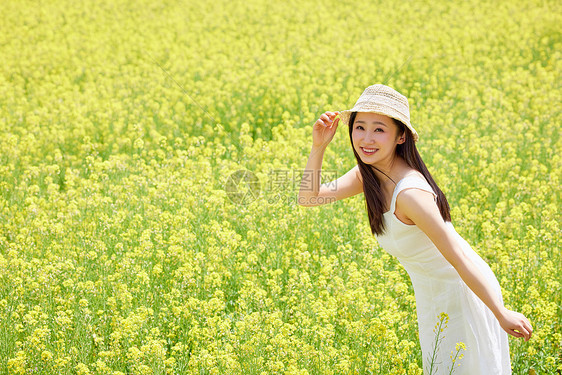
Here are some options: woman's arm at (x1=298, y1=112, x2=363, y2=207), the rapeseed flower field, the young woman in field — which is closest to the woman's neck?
the young woman in field

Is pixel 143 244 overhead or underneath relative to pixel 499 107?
underneath

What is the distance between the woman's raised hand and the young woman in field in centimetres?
15

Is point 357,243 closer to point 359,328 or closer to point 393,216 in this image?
point 359,328

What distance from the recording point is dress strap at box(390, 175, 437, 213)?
259cm

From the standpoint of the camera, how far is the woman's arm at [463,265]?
2414 millimetres

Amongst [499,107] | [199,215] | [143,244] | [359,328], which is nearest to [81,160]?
[199,215]

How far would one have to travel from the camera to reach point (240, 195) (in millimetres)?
5395

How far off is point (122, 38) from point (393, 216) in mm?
10353

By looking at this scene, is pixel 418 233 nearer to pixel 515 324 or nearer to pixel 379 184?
pixel 379 184

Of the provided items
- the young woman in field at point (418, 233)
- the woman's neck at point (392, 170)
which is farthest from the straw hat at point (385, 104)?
the woman's neck at point (392, 170)

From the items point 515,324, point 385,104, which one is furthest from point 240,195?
point 515,324

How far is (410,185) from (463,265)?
43 centimetres

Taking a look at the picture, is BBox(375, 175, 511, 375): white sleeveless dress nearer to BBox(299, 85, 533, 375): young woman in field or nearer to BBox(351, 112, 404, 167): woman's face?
→ BBox(299, 85, 533, 375): young woman in field

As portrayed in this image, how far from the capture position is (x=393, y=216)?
2670 millimetres
